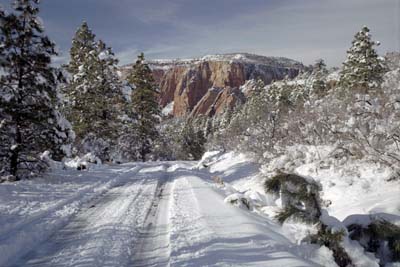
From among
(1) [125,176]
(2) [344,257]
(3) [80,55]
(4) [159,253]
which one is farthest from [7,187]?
(3) [80,55]

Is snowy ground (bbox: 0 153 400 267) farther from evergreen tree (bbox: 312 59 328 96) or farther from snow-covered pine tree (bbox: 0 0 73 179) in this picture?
evergreen tree (bbox: 312 59 328 96)

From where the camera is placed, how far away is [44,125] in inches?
542

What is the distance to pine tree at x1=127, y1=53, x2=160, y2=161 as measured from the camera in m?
34.5

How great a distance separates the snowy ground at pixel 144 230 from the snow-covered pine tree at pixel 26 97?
3070mm

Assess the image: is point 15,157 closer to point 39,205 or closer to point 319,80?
point 39,205

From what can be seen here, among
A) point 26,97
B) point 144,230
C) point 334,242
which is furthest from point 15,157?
point 334,242

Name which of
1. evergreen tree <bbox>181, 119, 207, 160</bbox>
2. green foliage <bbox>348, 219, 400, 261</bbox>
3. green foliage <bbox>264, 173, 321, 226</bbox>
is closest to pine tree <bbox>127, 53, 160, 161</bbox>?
evergreen tree <bbox>181, 119, 207, 160</bbox>

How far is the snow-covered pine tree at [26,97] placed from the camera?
13.1 meters

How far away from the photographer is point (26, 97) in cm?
1359

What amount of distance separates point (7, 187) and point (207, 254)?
7687mm

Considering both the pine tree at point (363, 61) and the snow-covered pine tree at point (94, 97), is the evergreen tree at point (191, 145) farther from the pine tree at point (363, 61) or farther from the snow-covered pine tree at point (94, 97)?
the pine tree at point (363, 61)

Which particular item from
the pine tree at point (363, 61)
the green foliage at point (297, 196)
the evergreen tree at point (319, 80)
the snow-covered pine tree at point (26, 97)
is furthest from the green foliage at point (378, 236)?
the evergreen tree at point (319, 80)

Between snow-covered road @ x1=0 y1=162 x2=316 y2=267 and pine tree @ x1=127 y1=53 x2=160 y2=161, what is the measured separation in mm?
25045

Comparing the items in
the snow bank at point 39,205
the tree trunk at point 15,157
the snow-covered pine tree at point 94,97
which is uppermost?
the snow-covered pine tree at point 94,97
